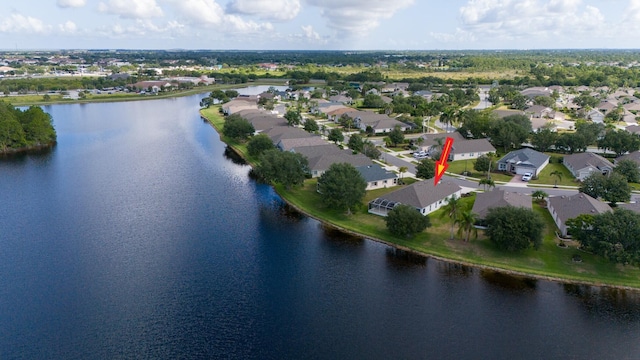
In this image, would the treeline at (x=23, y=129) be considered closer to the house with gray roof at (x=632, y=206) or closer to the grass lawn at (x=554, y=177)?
the grass lawn at (x=554, y=177)

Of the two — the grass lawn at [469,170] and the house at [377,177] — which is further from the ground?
the house at [377,177]

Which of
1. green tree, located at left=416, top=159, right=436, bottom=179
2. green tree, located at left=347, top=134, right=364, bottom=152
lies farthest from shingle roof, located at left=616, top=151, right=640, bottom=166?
green tree, located at left=347, top=134, right=364, bottom=152

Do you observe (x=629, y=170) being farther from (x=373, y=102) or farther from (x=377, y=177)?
(x=373, y=102)

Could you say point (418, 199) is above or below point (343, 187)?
below

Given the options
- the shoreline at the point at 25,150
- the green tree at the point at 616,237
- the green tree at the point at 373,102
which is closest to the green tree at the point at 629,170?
the green tree at the point at 616,237

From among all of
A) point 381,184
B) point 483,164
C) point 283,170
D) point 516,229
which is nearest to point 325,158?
point 381,184

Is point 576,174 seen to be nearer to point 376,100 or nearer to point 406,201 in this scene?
point 406,201
